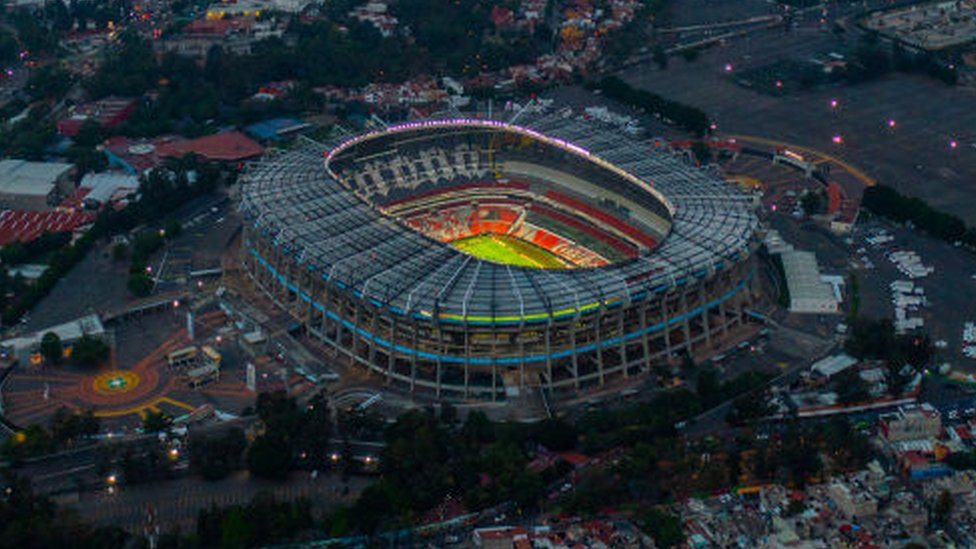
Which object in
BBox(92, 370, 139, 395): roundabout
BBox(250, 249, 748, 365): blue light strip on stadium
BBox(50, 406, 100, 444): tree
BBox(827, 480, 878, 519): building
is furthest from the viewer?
BBox(92, 370, 139, 395): roundabout

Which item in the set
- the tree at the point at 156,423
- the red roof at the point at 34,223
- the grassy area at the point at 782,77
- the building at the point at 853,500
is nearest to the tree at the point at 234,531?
the tree at the point at 156,423

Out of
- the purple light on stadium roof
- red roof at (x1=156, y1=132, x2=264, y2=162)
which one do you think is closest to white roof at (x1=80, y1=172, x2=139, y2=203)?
red roof at (x1=156, y1=132, x2=264, y2=162)

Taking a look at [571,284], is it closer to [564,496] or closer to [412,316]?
[412,316]

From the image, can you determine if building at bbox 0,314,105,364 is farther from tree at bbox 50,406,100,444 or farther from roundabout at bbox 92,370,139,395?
tree at bbox 50,406,100,444

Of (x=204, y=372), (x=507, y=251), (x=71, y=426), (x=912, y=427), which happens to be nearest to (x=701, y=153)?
(x=507, y=251)

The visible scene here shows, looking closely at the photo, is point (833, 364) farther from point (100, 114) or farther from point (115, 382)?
point (100, 114)

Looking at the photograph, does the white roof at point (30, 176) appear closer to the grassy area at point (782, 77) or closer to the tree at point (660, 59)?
the tree at point (660, 59)
